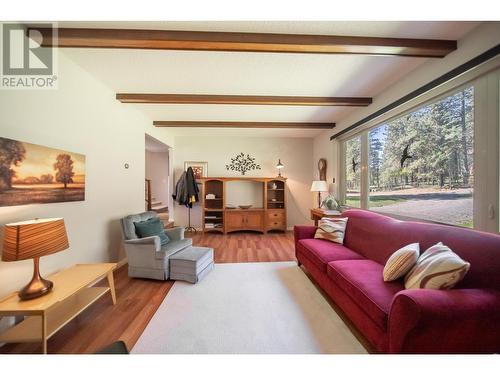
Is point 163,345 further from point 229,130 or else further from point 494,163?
point 229,130

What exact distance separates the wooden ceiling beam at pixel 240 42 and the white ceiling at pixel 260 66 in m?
0.04

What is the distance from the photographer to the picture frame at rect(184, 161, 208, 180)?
5.06 m

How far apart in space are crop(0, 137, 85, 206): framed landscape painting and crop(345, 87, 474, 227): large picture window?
3.83 metres

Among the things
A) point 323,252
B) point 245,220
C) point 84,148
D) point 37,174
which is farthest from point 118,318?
point 245,220

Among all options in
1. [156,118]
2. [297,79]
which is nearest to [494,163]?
[297,79]

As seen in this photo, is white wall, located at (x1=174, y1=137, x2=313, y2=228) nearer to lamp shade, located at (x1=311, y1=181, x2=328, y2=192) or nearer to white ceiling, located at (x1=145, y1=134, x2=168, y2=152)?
white ceiling, located at (x1=145, y1=134, x2=168, y2=152)

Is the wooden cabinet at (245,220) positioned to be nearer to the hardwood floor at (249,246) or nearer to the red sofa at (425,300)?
A: the hardwood floor at (249,246)

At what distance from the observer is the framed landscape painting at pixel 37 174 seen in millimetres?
1404

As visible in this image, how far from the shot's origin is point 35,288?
1.33 m

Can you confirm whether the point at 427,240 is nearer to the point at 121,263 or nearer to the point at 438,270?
the point at 438,270

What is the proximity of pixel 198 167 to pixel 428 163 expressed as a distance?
4553 mm

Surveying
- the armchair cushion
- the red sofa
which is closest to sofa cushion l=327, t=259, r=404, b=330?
the red sofa

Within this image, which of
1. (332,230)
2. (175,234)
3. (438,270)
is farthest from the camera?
(175,234)
